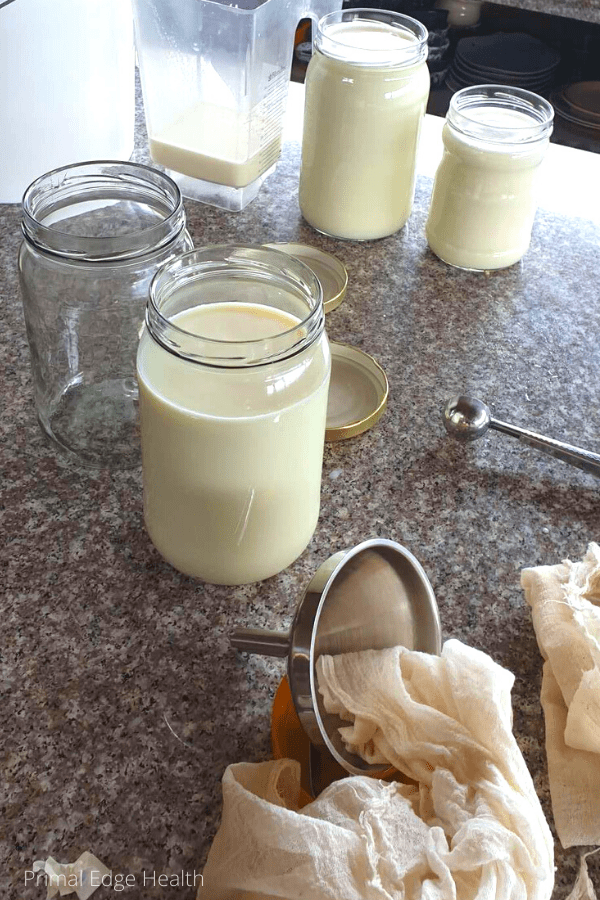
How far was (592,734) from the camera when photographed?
48 centimetres

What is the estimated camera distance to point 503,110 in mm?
856

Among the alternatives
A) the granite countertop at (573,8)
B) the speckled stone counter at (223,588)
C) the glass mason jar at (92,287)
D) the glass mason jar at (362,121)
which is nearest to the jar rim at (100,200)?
the glass mason jar at (92,287)

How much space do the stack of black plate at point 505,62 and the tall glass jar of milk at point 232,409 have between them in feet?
4.77

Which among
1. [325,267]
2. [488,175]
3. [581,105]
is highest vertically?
[488,175]

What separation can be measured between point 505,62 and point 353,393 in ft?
4.52

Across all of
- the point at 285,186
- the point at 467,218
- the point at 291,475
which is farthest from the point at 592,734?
the point at 285,186

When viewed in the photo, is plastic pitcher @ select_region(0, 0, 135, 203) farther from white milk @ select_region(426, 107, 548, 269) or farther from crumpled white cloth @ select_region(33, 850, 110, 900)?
crumpled white cloth @ select_region(33, 850, 110, 900)

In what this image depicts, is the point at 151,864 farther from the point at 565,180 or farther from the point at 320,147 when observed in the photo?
the point at 565,180

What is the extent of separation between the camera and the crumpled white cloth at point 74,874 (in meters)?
0.43

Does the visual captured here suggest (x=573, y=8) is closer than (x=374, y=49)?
No

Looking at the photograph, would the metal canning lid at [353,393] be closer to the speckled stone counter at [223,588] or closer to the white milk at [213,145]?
the speckled stone counter at [223,588]

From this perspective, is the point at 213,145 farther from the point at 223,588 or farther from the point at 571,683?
the point at 571,683

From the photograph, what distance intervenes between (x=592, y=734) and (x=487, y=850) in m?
0.12

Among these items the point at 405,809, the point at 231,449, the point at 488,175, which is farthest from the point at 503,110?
the point at 405,809
